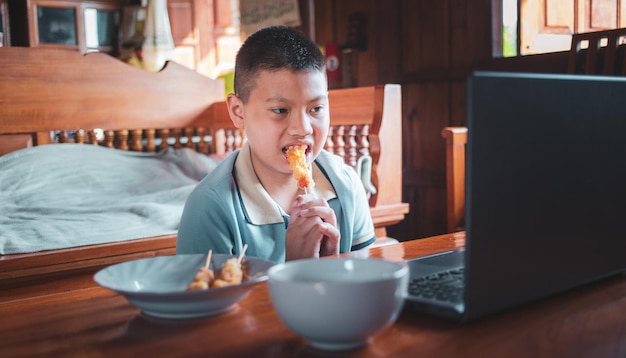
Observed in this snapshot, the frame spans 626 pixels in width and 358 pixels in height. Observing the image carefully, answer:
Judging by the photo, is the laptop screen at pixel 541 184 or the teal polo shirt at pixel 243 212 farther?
the teal polo shirt at pixel 243 212

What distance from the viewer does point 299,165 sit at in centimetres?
124

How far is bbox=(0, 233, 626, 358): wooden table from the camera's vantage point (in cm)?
58

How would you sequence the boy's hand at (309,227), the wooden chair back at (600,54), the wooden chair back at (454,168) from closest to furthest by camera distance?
the boy's hand at (309,227), the wooden chair back at (600,54), the wooden chair back at (454,168)

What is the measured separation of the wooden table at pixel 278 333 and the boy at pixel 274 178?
1.35ft

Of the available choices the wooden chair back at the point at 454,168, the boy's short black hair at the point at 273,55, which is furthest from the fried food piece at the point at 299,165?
the wooden chair back at the point at 454,168

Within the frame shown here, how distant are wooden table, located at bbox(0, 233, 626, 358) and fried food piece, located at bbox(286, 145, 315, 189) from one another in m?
0.48

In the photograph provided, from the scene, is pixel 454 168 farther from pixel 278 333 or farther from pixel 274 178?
pixel 278 333

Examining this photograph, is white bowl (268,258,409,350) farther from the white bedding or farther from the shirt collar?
the white bedding

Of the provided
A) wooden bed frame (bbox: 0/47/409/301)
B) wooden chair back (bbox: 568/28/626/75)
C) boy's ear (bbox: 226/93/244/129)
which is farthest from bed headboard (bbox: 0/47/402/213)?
boy's ear (bbox: 226/93/244/129)

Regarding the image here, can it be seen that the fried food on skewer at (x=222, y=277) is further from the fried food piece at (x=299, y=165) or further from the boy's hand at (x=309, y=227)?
the fried food piece at (x=299, y=165)

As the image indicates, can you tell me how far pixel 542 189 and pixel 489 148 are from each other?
0.11 meters

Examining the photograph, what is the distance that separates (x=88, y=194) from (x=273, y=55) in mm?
1438

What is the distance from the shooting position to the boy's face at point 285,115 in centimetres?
126

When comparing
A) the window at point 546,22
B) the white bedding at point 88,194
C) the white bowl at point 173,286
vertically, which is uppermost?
the window at point 546,22
